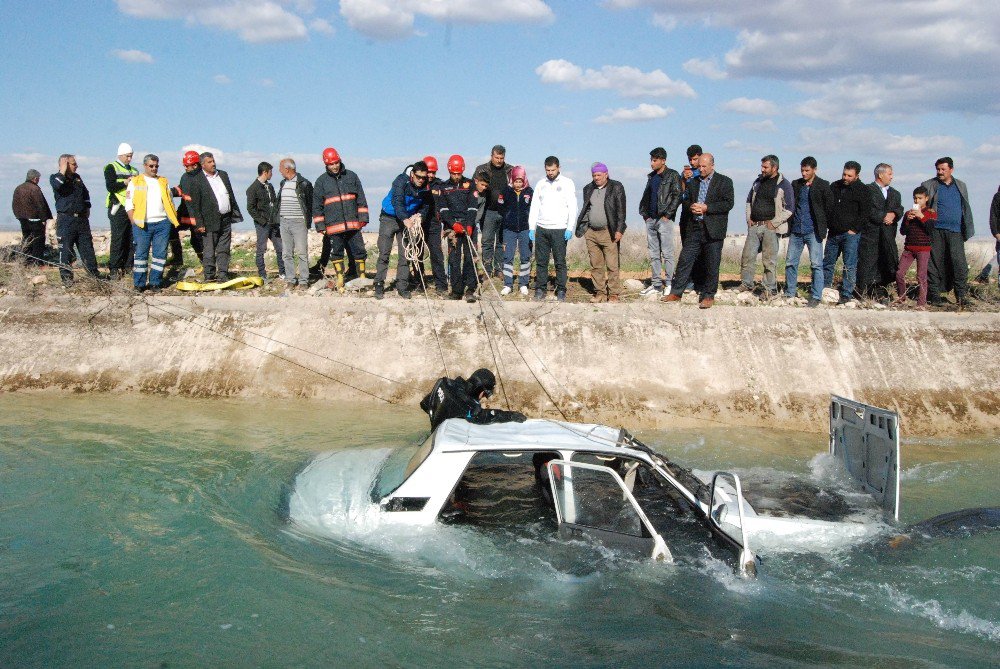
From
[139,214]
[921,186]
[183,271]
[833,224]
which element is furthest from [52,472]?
[921,186]

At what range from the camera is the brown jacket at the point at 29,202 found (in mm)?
13961

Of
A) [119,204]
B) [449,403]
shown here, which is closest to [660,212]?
[449,403]

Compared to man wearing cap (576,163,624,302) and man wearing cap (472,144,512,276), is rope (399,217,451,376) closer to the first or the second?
man wearing cap (472,144,512,276)

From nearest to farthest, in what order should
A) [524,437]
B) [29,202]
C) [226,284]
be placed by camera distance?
[524,437] → [226,284] → [29,202]

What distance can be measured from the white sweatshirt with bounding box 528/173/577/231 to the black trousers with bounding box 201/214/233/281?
18.2ft

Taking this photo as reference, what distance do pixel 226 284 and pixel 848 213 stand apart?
10112 millimetres

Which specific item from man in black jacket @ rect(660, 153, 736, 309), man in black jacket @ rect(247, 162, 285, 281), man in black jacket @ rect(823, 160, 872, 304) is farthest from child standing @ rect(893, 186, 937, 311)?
man in black jacket @ rect(247, 162, 285, 281)

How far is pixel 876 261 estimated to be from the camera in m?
12.9

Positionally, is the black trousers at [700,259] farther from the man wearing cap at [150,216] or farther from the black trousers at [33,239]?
the black trousers at [33,239]

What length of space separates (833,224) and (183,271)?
11.5m

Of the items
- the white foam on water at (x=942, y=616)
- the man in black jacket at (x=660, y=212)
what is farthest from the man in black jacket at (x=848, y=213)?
the white foam on water at (x=942, y=616)

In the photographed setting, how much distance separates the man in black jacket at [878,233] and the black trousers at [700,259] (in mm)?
2554

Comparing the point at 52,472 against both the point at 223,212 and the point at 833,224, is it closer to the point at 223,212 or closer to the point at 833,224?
the point at 223,212

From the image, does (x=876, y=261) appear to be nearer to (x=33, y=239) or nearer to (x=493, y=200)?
(x=493, y=200)
